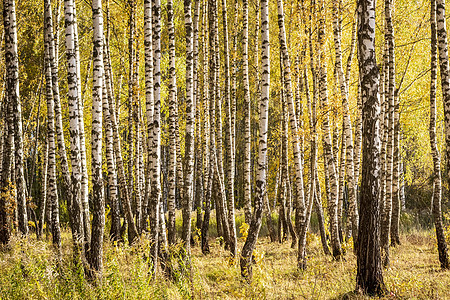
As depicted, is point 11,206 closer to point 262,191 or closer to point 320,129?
point 262,191

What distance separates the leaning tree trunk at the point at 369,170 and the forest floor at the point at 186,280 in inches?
12.5

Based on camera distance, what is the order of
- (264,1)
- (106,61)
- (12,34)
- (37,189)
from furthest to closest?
(37,189), (106,61), (12,34), (264,1)

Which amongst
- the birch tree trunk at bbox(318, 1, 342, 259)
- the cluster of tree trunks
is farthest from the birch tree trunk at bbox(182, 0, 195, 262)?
the birch tree trunk at bbox(318, 1, 342, 259)

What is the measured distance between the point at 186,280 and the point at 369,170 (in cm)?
311

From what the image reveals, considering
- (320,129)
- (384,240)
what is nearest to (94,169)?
(320,129)

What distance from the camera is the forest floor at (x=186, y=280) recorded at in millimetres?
4871

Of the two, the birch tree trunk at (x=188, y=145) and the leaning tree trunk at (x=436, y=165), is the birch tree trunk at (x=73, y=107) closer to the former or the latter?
the birch tree trunk at (x=188, y=145)

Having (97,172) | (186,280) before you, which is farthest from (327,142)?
(97,172)

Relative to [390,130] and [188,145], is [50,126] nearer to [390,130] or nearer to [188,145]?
[188,145]

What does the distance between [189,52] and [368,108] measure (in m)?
3.55

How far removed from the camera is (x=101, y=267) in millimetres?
6184

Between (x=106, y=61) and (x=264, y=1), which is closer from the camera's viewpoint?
(x=264, y=1)

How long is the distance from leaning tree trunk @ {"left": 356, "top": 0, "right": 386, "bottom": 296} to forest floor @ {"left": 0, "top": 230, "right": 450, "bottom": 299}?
0.32m

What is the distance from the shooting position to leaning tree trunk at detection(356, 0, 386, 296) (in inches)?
216
